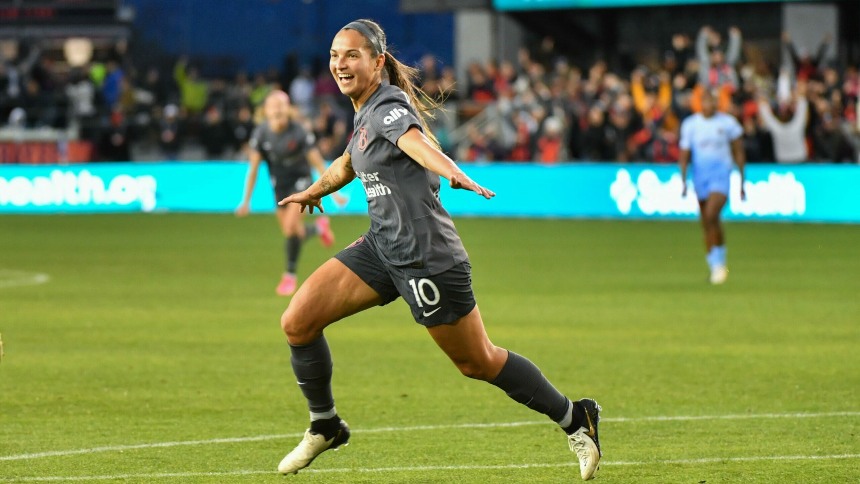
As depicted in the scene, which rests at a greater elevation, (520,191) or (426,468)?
(426,468)

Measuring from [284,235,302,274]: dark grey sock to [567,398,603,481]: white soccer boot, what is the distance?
9.64 m

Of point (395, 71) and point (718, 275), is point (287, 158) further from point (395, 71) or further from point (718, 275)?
point (395, 71)

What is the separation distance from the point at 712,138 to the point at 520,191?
11921 mm

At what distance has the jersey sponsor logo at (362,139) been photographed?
7215mm

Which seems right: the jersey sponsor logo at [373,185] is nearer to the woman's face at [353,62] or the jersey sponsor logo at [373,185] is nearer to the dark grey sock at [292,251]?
→ the woman's face at [353,62]

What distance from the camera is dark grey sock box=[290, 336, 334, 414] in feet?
25.0

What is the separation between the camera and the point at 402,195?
7.14 metres

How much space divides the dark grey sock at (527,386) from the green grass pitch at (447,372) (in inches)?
16.1

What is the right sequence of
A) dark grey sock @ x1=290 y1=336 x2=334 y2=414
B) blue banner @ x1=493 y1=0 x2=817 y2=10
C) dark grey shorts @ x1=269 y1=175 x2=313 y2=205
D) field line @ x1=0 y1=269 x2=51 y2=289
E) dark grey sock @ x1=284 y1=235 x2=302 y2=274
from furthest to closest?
1. blue banner @ x1=493 y1=0 x2=817 y2=10
2. field line @ x1=0 y1=269 x2=51 y2=289
3. dark grey shorts @ x1=269 y1=175 x2=313 y2=205
4. dark grey sock @ x1=284 y1=235 x2=302 y2=274
5. dark grey sock @ x1=290 y1=336 x2=334 y2=414

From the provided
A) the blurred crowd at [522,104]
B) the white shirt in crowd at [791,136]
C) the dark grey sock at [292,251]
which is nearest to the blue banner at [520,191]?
the blurred crowd at [522,104]

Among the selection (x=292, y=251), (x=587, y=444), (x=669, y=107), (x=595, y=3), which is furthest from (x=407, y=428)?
(x=595, y=3)

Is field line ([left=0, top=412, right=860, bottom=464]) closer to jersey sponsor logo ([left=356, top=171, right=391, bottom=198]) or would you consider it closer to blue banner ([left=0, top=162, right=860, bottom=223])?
jersey sponsor logo ([left=356, top=171, right=391, bottom=198])

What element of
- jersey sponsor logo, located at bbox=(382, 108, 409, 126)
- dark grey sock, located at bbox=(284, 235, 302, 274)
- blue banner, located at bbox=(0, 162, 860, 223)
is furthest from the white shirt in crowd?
jersey sponsor logo, located at bbox=(382, 108, 409, 126)

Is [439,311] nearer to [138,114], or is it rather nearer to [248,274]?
[248,274]
